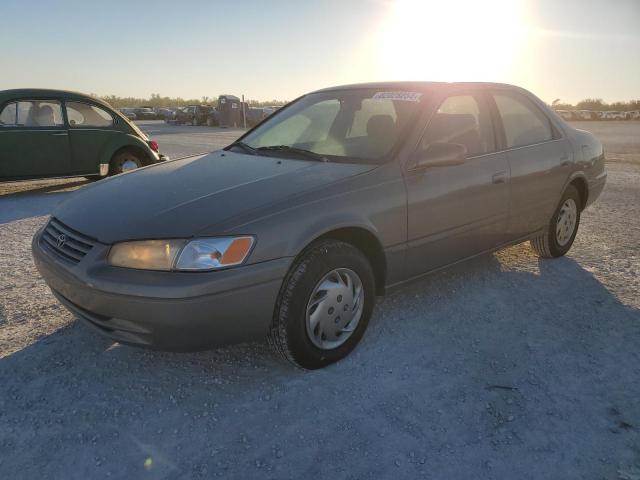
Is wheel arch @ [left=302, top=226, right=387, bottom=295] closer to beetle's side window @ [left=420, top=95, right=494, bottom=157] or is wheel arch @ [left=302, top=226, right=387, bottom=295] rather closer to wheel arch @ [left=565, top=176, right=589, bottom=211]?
beetle's side window @ [left=420, top=95, right=494, bottom=157]

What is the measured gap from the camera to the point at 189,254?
92.9 inches

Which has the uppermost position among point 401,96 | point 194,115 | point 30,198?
point 194,115

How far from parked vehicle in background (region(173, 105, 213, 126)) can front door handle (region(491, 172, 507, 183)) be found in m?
31.0

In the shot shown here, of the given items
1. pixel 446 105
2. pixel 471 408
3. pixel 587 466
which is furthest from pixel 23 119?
pixel 587 466

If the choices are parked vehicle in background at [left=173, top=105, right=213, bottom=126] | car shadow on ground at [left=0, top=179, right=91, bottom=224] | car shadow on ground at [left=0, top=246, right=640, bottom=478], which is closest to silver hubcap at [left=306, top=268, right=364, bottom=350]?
car shadow on ground at [left=0, top=246, right=640, bottom=478]

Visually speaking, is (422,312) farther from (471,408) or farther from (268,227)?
(268,227)

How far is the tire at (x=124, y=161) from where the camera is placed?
822cm

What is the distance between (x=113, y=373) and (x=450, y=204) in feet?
7.43

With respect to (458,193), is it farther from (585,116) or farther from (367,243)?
(585,116)

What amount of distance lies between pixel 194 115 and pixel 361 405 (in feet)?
109

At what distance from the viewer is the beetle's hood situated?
251 cm

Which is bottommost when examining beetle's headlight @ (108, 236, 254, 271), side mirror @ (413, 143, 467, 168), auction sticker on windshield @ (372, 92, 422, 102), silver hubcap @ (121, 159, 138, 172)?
silver hubcap @ (121, 159, 138, 172)

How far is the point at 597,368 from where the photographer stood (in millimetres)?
2854

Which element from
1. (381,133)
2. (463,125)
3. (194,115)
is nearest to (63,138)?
(381,133)
